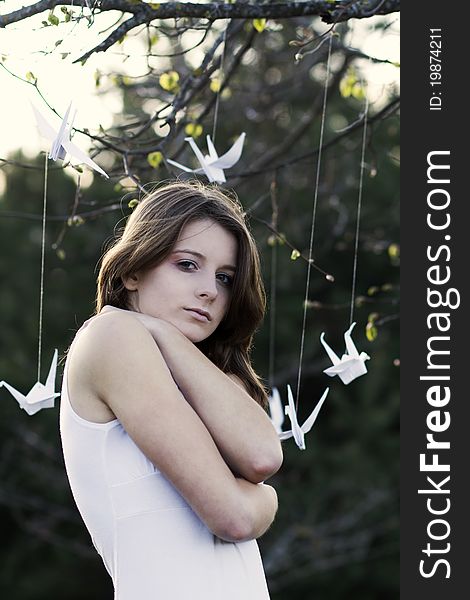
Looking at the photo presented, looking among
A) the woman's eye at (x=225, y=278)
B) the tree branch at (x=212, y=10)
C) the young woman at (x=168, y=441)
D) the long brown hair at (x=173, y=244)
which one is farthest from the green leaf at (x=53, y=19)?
the woman's eye at (x=225, y=278)

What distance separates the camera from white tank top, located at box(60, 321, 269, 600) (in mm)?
1694

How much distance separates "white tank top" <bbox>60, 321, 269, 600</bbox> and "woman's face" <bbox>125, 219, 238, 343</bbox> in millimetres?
237

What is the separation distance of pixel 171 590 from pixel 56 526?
303 inches

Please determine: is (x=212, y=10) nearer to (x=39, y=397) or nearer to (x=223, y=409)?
(x=39, y=397)

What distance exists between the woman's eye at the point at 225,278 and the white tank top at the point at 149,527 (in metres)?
0.35

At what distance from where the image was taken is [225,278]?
6.25ft

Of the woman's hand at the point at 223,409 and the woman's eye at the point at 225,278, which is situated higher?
the woman's eye at the point at 225,278

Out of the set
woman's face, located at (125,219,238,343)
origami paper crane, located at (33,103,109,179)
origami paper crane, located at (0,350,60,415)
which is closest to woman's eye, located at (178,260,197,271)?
woman's face, located at (125,219,238,343)

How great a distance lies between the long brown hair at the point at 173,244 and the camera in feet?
6.04

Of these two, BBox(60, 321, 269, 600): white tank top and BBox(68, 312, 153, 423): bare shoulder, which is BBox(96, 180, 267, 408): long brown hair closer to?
BBox(68, 312, 153, 423): bare shoulder

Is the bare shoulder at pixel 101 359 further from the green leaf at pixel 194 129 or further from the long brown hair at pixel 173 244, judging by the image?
the green leaf at pixel 194 129

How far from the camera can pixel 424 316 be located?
8.80ft

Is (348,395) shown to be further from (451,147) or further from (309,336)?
(451,147)

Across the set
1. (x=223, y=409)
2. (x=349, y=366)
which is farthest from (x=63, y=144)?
(x=349, y=366)
